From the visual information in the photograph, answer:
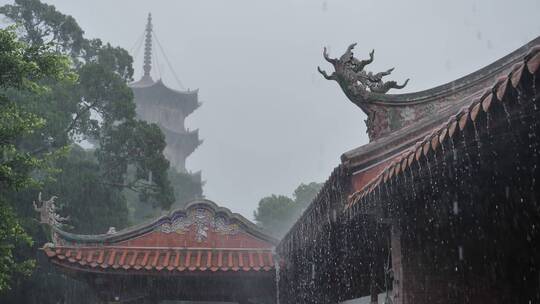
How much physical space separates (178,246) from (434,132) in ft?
22.6

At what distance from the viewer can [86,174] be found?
15.0m

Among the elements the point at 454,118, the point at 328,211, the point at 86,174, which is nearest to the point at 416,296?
the point at 328,211

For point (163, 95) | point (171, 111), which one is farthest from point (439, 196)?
point (171, 111)

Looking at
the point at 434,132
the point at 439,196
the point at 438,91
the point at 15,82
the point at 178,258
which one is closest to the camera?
the point at 434,132

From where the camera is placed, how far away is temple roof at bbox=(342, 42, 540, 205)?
2458 millimetres

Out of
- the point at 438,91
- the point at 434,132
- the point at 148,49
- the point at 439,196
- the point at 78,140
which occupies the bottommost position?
the point at 439,196

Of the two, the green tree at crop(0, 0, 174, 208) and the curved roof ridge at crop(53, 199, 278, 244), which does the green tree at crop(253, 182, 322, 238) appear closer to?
the green tree at crop(0, 0, 174, 208)

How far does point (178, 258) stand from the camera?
9.12m

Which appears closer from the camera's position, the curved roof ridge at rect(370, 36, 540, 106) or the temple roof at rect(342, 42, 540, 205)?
the temple roof at rect(342, 42, 540, 205)

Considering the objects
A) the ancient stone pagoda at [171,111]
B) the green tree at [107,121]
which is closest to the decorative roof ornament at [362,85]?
the green tree at [107,121]

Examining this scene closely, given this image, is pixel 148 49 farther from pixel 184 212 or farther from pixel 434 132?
pixel 434 132

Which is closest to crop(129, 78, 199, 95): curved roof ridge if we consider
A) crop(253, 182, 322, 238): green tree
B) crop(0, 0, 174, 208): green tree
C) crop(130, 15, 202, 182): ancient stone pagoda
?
crop(130, 15, 202, 182): ancient stone pagoda

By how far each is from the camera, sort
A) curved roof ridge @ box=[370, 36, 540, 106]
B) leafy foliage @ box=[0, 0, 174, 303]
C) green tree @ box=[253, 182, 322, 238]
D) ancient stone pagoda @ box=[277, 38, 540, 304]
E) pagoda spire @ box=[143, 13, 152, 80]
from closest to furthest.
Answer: ancient stone pagoda @ box=[277, 38, 540, 304], curved roof ridge @ box=[370, 36, 540, 106], leafy foliage @ box=[0, 0, 174, 303], green tree @ box=[253, 182, 322, 238], pagoda spire @ box=[143, 13, 152, 80]

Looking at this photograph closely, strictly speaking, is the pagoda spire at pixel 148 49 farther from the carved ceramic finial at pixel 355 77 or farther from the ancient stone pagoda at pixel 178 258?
the carved ceramic finial at pixel 355 77
